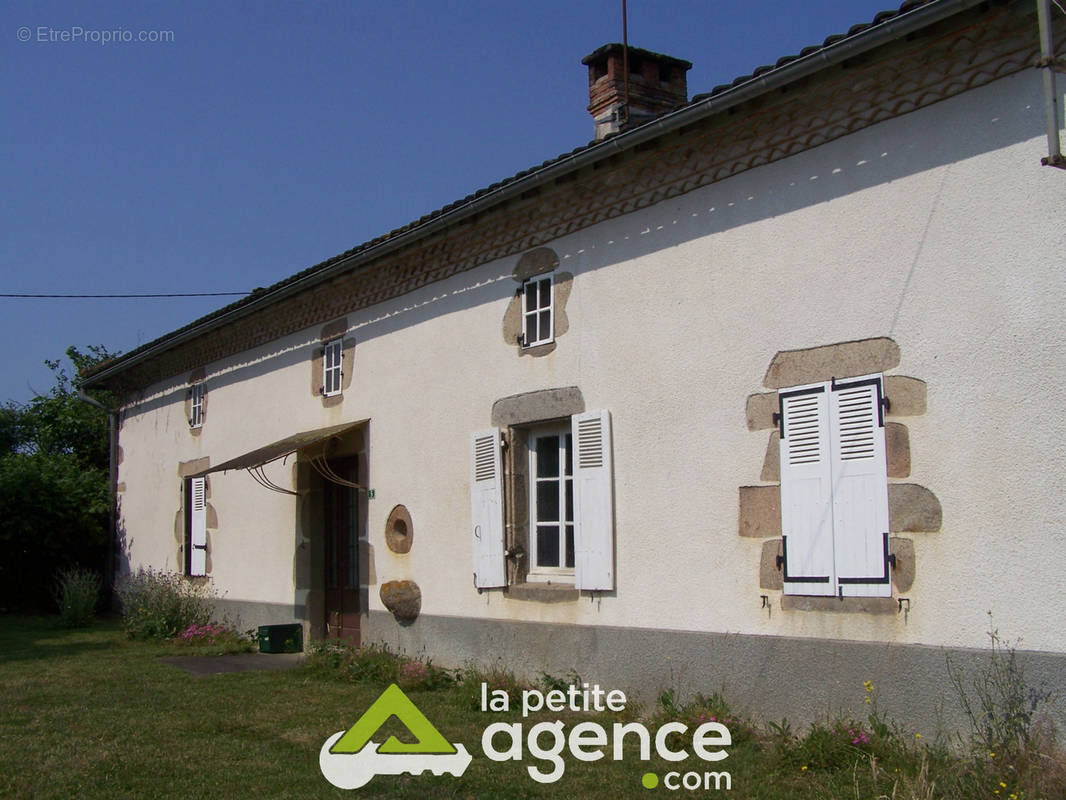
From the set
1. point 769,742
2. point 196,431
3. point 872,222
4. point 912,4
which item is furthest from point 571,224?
point 196,431

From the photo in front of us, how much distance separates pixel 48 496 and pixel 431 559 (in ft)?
30.6

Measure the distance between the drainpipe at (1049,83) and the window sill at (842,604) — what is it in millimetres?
2366

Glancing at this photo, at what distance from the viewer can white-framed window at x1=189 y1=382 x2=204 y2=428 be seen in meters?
13.7

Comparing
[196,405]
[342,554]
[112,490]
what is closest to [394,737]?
[342,554]

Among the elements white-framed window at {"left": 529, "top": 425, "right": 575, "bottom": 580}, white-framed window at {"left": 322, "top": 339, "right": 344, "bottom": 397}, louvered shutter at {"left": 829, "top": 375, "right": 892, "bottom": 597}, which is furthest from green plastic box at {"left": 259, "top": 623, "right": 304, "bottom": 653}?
louvered shutter at {"left": 829, "top": 375, "right": 892, "bottom": 597}

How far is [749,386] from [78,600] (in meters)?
11.5

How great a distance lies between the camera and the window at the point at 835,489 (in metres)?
5.68

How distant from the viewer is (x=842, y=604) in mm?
5785

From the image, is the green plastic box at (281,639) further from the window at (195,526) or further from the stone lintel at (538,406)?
the stone lintel at (538,406)

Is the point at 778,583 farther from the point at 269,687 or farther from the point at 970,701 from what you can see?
the point at 269,687

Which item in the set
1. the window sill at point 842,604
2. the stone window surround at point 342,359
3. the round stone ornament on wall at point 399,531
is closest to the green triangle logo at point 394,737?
the round stone ornament on wall at point 399,531

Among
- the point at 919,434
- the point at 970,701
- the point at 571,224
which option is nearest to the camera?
the point at 970,701

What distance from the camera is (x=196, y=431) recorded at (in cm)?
1376

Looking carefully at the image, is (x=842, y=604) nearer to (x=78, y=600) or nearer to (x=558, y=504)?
(x=558, y=504)
